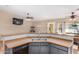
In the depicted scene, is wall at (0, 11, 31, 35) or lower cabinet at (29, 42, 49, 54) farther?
lower cabinet at (29, 42, 49, 54)

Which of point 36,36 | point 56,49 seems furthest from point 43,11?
point 56,49

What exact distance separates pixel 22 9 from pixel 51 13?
467 mm

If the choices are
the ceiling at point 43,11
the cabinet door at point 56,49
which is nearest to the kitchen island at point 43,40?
the cabinet door at point 56,49

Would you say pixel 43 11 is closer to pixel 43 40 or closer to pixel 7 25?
pixel 43 40

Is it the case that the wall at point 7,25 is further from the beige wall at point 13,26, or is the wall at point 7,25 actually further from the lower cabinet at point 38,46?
the lower cabinet at point 38,46

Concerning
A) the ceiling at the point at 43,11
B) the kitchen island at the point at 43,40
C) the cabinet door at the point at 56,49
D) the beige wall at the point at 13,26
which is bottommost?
the cabinet door at the point at 56,49

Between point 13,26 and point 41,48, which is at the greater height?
point 13,26

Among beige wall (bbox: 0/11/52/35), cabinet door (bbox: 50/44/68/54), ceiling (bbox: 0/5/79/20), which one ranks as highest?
ceiling (bbox: 0/5/79/20)

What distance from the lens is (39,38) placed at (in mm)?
1223

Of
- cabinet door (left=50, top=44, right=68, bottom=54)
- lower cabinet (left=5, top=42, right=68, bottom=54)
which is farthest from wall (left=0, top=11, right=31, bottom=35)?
cabinet door (left=50, top=44, right=68, bottom=54)

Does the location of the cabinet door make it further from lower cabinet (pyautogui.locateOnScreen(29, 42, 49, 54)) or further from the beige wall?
the beige wall

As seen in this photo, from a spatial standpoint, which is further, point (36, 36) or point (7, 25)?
point (36, 36)
